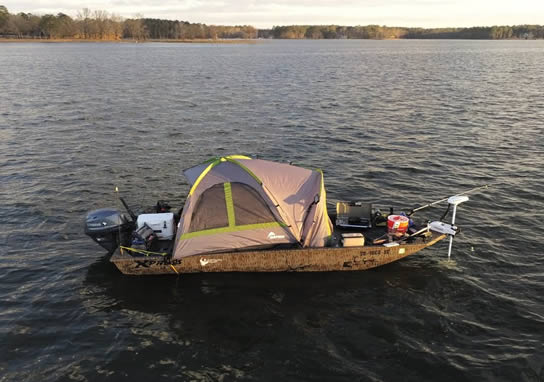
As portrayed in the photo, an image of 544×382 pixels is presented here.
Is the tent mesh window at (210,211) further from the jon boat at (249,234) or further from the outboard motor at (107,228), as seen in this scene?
the outboard motor at (107,228)

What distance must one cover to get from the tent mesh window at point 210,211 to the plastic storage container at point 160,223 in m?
1.51

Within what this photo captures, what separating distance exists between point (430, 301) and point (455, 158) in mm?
15880

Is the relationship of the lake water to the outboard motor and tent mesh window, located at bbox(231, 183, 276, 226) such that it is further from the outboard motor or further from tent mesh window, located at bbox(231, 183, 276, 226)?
tent mesh window, located at bbox(231, 183, 276, 226)

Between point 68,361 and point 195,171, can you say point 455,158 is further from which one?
point 68,361

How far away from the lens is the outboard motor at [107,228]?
13398 millimetres

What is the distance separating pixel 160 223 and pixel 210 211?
7.00ft

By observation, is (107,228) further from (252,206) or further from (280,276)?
(280,276)

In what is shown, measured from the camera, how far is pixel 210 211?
13.0 metres

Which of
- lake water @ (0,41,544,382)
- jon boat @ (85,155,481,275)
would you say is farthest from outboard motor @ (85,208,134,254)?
lake water @ (0,41,544,382)

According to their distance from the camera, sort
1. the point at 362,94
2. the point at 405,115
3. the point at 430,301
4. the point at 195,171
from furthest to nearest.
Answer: the point at 362,94 → the point at 405,115 → the point at 195,171 → the point at 430,301

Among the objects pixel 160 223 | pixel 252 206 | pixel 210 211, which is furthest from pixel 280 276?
pixel 160 223

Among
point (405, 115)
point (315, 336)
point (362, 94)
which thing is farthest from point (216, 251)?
point (362, 94)

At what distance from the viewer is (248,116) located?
127 feet

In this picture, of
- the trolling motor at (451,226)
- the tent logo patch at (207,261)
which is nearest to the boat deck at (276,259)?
the tent logo patch at (207,261)
